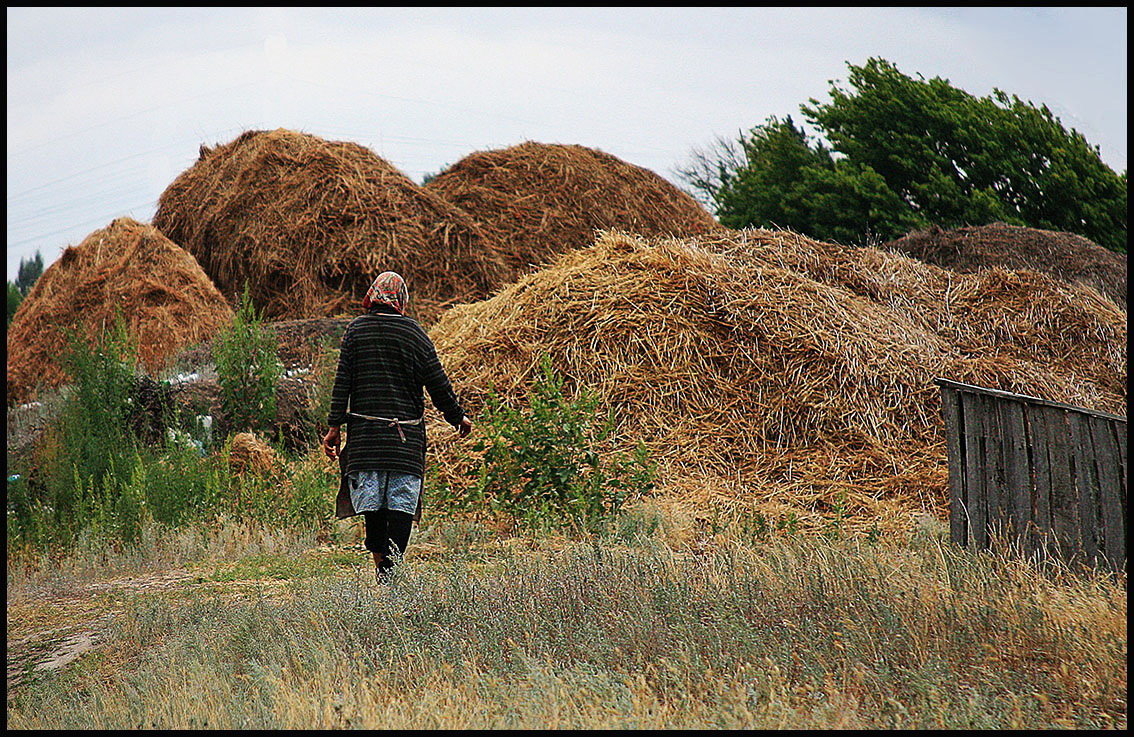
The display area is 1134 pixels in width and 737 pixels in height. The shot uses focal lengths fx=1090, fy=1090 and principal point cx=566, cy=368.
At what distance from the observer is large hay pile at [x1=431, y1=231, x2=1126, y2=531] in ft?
24.7

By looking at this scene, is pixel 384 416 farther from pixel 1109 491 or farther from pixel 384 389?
pixel 1109 491

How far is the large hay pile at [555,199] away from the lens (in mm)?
14875

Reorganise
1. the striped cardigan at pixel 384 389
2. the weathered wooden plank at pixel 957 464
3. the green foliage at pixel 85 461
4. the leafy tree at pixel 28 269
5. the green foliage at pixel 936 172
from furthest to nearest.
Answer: the leafy tree at pixel 28 269 < the green foliage at pixel 936 172 < the green foliage at pixel 85 461 < the striped cardigan at pixel 384 389 < the weathered wooden plank at pixel 957 464

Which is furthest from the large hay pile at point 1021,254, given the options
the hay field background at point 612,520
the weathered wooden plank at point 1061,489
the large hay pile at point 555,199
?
the weathered wooden plank at point 1061,489

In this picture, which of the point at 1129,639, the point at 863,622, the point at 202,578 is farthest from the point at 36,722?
the point at 1129,639

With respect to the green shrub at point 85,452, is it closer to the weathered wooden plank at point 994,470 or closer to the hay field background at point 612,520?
the hay field background at point 612,520

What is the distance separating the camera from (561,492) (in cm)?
643

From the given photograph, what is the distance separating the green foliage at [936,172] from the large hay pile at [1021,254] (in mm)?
4802

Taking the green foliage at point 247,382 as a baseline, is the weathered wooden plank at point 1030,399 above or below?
below

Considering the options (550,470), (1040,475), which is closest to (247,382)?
(550,470)

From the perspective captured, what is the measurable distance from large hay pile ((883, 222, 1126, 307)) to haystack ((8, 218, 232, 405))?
27.9 feet

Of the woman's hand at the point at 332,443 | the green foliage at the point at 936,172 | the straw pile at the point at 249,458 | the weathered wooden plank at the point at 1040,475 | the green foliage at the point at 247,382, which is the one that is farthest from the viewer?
the green foliage at the point at 936,172

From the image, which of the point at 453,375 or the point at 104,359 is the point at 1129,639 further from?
the point at 104,359

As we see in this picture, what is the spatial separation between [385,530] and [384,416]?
1.86 ft
